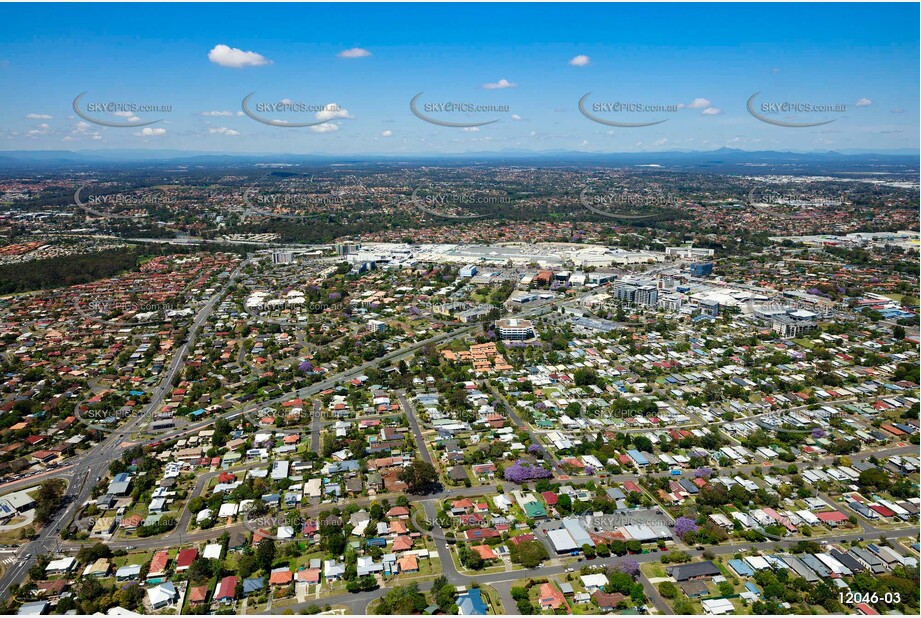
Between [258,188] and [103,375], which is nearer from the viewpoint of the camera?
[103,375]

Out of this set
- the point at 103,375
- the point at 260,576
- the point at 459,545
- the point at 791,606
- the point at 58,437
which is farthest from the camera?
the point at 103,375

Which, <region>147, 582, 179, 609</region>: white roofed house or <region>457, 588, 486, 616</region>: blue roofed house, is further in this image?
<region>147, 582, 179, 609</region>: white roofed house

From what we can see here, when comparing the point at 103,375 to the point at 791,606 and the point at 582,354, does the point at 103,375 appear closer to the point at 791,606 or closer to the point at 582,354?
the point at 582,354

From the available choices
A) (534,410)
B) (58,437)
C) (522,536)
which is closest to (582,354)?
(534,410)

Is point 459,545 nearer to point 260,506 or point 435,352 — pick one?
point 260,506

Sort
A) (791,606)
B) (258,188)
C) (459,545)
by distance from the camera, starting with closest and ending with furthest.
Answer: (791,606), (459,545), (258,188)

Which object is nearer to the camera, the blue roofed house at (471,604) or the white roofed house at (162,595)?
the blue roofed house at (471,604)

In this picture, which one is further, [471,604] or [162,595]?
[162,595]
